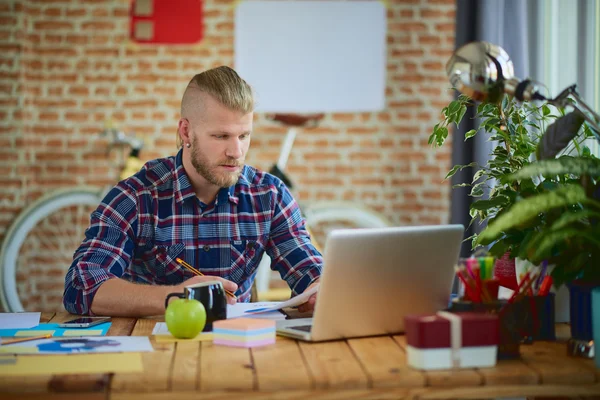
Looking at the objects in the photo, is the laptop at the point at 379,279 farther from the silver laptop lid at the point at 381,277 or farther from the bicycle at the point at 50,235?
the bicycle at the point at 50,235

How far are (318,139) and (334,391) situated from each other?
3.33 m

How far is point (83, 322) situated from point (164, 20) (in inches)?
116

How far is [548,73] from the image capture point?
11.2 ft

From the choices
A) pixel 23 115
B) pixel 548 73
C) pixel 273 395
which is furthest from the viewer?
pixel 23 115

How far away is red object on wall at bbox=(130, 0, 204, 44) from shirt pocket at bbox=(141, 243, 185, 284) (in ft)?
7.96

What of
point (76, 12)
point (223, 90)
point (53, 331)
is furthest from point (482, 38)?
point (53, 331)

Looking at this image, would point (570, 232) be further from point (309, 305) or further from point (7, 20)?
point (7, 20)

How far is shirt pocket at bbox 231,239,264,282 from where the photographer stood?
2.33 meters

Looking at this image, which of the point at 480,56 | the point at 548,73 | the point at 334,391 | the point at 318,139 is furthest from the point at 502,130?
the point at 318,139

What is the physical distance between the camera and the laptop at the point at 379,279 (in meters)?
1.54

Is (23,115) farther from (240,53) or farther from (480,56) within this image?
(480,56)

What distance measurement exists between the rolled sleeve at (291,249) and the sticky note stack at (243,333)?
2.28ft

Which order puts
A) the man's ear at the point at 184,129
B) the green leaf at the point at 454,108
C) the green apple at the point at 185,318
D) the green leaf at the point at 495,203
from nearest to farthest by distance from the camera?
the green apple at the point at 185,318, the green leaf at the point at 495,203, the green leaf at the point at 454,108, the man's ear at the point at 184,129

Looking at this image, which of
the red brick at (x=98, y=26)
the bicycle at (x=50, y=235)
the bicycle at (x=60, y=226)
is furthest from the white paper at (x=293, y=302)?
the red brick at (x=98, y=26)
